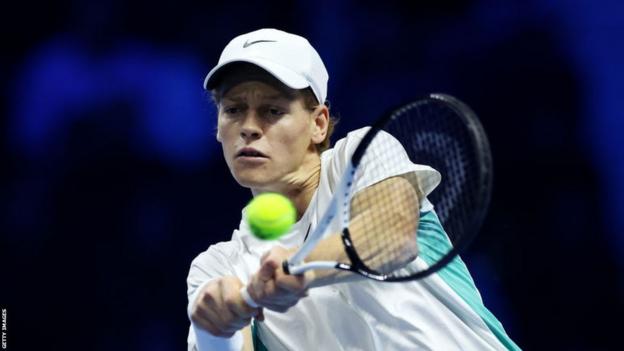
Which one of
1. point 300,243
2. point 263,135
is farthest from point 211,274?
point 263,135

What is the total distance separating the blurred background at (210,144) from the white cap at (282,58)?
1.15 m

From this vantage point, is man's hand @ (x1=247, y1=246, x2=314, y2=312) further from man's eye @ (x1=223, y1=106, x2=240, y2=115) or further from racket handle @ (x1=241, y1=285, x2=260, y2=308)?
man's eye @ (x1=223, y1=106, x2=240, y2=115)

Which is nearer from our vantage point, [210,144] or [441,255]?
[441,255]

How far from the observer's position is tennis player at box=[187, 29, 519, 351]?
2.22 m

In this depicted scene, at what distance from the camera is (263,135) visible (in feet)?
7.84

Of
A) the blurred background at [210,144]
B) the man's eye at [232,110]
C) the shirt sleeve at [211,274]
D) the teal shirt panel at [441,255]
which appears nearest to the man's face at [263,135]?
the man's eye at [232,110]

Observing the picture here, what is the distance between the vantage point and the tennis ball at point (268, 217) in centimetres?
190

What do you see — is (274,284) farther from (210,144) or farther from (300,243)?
(210,144)

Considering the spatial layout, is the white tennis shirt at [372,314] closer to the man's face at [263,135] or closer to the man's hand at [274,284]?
the man's face at [263,135]

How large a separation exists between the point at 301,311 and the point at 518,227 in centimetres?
125

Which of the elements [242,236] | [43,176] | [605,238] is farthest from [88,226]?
[605,238]

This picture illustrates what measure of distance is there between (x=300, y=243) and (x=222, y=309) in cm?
48

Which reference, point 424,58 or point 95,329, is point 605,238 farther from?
point 95,329

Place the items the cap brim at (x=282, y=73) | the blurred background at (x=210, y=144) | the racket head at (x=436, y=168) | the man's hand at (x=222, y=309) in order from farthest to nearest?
the blurred background at (x=210, y=144) < the cap brim at (x=282, y=73) < the man's hand at (x=222, y=309) < the racket head at (x=436, y=168)
